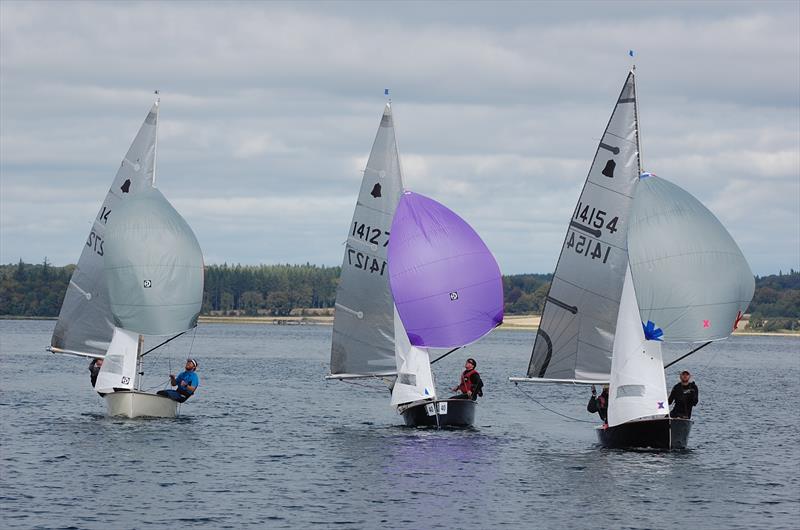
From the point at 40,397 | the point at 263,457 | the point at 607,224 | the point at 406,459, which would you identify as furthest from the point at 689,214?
the point at 40,397

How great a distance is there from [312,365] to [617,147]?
67.4m

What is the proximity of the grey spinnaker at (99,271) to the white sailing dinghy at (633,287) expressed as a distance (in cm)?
1743

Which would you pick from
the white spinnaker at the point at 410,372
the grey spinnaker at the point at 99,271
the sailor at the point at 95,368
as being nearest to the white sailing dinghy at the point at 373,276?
the white spinnaker at the point at 410,372

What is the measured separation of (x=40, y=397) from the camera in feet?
200

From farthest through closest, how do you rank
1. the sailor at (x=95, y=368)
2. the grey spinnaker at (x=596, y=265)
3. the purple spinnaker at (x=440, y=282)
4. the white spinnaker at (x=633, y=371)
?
the sailor at (x=95, y=368)
the purple spinnaker at (x=440, y=282)
the grey spinnaker at (x=596, y=265)
the white spinnaker at (x=633, y=371)

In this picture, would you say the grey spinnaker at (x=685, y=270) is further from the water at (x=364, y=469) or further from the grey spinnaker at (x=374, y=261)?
the grey spinnaker at (x=374, y=261)

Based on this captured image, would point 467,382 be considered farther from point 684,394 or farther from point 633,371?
point 684,394

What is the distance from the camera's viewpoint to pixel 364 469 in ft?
123

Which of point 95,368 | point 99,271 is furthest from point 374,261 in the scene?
point 95,368

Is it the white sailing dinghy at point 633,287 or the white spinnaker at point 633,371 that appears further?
the white spinnaker at point 633,371

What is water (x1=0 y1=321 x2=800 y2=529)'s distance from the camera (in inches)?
1202

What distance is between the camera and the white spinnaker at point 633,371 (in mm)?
38031

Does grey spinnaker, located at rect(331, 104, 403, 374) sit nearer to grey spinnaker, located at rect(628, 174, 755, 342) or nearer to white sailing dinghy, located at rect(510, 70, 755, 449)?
white sailing dinghy, located at rect(510, 70, 755, 449)

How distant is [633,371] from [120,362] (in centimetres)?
1826
